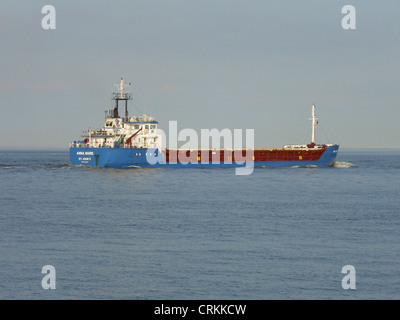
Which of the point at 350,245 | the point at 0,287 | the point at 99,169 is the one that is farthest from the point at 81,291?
the point at 99,169

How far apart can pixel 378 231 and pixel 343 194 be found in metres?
25.5

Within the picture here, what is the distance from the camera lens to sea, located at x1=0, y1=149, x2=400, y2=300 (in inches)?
934

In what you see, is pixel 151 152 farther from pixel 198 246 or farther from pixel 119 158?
pixel 198 246

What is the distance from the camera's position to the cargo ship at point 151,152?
284ft

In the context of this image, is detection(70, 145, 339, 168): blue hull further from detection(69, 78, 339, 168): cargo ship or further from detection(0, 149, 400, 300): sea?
detection(0, 149, 400, 300): sea

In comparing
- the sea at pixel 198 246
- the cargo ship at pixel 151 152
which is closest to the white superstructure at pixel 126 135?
the cargo ship at pixel 151 152

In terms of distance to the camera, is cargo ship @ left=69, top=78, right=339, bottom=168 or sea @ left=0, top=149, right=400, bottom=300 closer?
sea @ left=0, top=149, right=400, bottom=300

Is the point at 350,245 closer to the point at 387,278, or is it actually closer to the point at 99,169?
the point at 387,278

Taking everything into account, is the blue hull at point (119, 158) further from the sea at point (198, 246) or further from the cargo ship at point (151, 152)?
the sea at point (198, 246)

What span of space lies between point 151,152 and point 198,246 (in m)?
58.1

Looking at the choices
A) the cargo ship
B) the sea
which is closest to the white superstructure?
the cargo ship

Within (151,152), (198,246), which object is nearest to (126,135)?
(151,152)

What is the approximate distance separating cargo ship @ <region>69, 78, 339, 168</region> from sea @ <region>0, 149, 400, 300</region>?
25551 mm

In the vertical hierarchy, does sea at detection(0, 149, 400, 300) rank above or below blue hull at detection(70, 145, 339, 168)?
below
